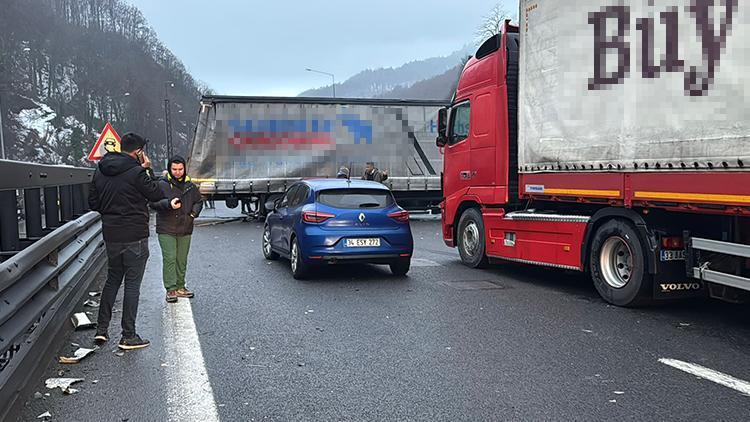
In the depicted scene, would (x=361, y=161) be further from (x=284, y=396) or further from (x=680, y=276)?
(x=284, y=396)

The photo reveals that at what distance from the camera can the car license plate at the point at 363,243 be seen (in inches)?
355

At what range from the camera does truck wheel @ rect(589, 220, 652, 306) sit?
6710mm

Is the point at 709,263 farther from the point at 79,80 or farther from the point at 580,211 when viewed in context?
the point at 79,80

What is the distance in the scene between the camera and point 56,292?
5457 mm

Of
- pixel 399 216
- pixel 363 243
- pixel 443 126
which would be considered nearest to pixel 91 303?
pixel 363 243

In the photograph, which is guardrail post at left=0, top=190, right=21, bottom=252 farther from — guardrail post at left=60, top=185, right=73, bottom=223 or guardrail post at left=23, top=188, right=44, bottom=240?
guardrail post at left=60, top=185, right=73, bottom=223

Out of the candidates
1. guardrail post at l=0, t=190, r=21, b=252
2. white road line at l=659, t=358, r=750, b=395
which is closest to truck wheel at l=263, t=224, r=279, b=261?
guardrail post at l=0, t=190, r=21, b=252

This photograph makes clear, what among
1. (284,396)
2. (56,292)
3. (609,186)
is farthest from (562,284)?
(56,292)

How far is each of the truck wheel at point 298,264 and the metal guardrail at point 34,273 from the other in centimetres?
273

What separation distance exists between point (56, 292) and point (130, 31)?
135548 mm

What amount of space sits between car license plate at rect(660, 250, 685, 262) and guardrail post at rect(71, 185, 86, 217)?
7.97 m

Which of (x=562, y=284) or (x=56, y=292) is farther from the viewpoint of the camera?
(x=562, y=284)

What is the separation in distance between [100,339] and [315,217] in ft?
12.9

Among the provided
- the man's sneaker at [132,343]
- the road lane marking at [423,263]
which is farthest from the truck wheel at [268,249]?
the man's sneaker at [132,343]
